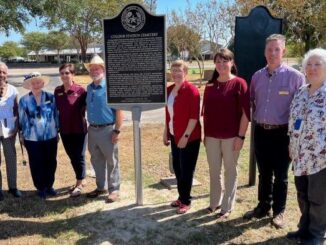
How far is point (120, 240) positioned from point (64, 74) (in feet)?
7.49

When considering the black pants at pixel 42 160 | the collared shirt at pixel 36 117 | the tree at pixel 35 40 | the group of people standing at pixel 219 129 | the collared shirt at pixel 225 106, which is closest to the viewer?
the group of people standing at pixel 219 129

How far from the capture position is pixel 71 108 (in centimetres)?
551

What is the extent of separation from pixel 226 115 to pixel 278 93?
0.59 metres

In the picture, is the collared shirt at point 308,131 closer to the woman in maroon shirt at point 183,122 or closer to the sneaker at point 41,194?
the woman in maroon shirt at point 183,122

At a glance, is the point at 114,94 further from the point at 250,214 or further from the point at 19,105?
the point at 250,214

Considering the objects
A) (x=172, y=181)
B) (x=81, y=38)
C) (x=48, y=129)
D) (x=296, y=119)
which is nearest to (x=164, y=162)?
(x=172, y=181)

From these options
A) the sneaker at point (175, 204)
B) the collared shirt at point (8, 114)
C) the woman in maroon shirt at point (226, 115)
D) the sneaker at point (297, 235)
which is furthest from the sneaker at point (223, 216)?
the collared shirt at point (8, 114)

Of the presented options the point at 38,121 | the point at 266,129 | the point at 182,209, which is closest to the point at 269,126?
the point at 266,129

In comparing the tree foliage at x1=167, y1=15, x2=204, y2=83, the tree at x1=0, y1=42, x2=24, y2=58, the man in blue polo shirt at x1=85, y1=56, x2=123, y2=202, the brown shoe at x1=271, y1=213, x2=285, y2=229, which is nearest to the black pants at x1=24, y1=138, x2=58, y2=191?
the man in blue polo shirt at x1=85, y1=56, x2=123, y2=202

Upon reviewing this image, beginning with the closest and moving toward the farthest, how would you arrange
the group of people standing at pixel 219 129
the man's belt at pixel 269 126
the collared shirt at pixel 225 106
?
the group of people standing at pixel 219 129 → the man's belt at pixel 269 126 → the collared shirt at pixel 225 106

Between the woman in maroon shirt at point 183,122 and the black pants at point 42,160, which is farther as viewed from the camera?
the black pants at point 42,160

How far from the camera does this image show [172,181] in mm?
6242

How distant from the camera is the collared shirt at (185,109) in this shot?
4.75m

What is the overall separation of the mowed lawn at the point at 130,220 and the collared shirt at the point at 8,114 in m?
0.96
